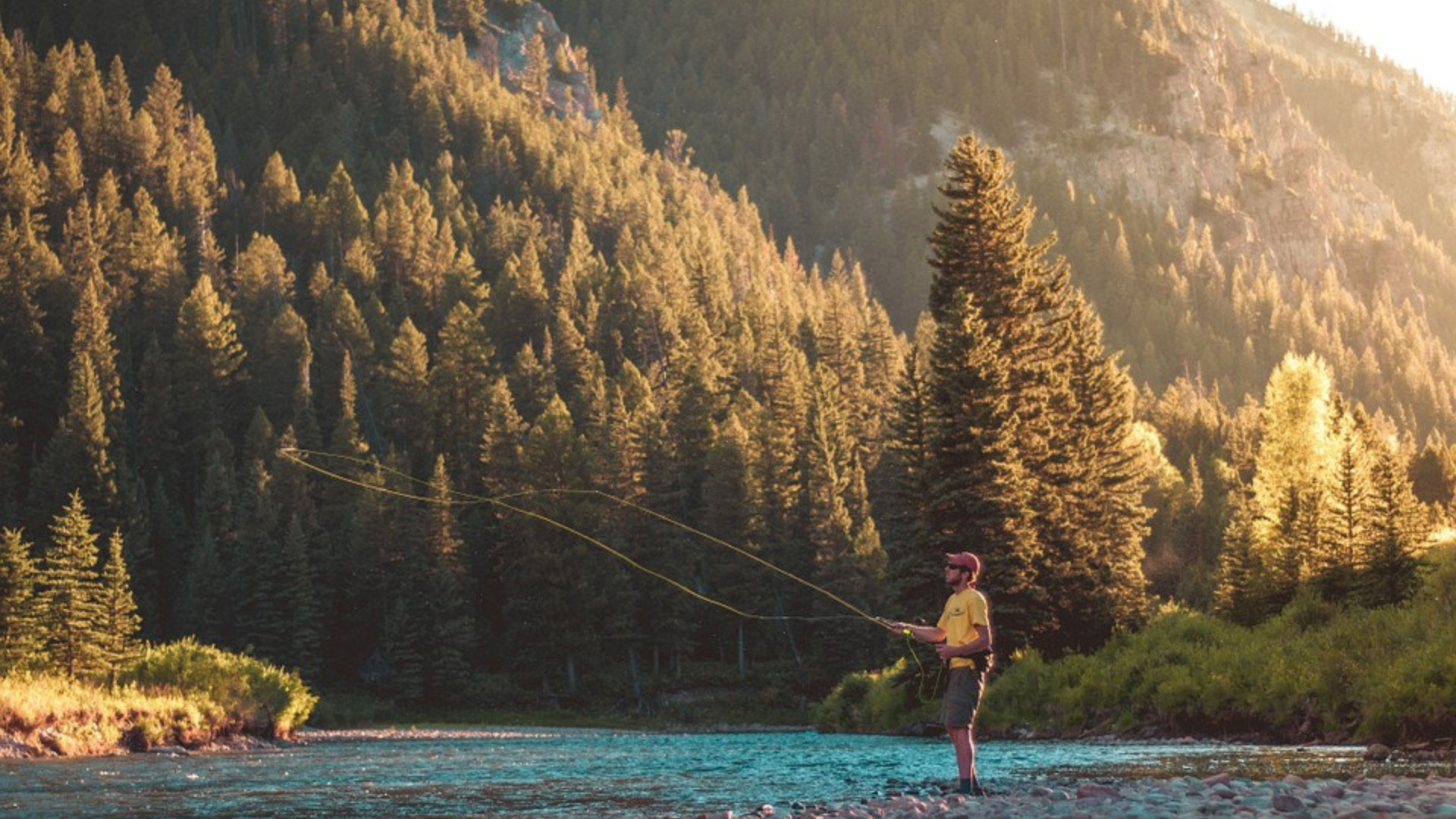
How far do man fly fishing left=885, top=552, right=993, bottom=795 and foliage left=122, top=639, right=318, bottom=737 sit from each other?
3243cm

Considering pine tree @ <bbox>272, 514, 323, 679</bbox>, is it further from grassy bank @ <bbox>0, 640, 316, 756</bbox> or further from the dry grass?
the dry grass

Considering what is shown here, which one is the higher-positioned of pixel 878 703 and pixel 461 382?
pixel 461 382

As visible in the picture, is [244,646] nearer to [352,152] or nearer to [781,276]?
[781,276]

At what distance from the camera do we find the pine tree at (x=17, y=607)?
5688cm

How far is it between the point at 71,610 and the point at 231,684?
56.9 ft

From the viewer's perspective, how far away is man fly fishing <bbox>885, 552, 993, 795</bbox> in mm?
15812

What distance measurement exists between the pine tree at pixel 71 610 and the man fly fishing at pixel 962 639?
49.9 meters

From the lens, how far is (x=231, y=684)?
4700 centimetres

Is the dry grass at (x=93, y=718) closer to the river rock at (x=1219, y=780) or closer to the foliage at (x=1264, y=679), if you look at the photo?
the foliage at (x=1264, y=679)

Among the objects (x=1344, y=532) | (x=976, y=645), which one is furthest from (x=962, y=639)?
(x=1344, y=532)

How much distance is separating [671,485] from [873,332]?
38.3m

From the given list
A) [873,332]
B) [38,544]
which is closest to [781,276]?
[873,332]

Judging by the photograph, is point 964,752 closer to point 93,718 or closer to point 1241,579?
point 93,718

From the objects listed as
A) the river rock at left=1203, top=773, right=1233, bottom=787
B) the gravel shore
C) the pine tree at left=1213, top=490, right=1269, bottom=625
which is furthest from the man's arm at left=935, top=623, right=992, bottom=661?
the pine tree at left=1213, top=490, right=1269, bottom=625
